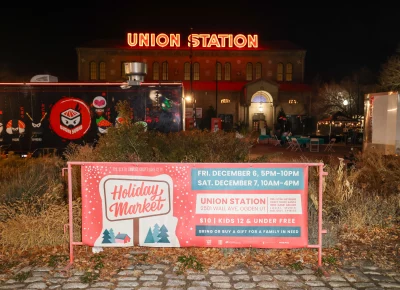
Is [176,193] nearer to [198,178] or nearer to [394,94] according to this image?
[198,178]

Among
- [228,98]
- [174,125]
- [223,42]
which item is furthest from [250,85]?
[174,125]

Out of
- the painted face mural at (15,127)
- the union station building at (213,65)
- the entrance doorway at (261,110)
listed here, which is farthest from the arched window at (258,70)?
the painted face mural at (15,127)

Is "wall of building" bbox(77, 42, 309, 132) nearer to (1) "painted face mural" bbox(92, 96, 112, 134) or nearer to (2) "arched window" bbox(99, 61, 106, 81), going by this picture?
(2) "arched window" bbox(99, 61, 106, 81)

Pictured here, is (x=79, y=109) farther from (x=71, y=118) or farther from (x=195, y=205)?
(x=195, y=205)

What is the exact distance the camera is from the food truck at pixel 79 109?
13438mm

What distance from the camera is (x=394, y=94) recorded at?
1227 cm

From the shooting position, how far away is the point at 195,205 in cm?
517

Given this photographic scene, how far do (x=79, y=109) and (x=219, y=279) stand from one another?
403 inches

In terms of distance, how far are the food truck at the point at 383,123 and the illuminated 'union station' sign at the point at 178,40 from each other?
114 feet

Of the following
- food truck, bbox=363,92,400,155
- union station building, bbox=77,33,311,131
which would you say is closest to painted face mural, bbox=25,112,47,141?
food truck, bbox=363,92,400,155

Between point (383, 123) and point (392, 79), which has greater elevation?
point (392, 79)

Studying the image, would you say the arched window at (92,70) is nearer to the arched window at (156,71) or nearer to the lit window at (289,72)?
the arched window at (156,71)

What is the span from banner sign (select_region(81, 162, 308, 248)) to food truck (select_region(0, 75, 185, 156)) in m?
8.36

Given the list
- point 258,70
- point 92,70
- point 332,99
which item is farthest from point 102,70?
point 332,99
